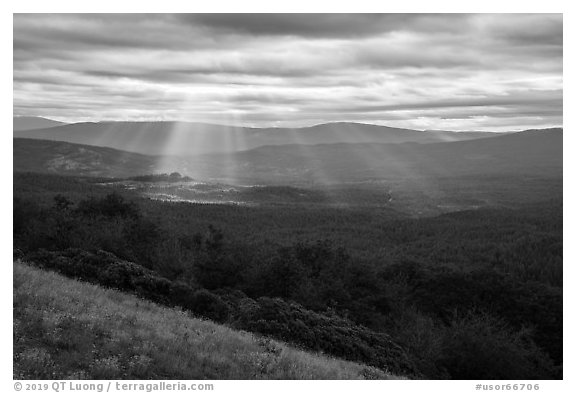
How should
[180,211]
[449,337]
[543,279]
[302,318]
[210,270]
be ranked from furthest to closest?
[180,211]
[543,279]
[210,270]
[449,337]
[302,318]

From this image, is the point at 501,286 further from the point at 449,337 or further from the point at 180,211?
the point at 180,211

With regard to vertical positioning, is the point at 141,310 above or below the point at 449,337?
above

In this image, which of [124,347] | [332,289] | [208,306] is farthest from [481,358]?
[124,347]

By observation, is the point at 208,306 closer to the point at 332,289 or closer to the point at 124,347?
the point at 124,347

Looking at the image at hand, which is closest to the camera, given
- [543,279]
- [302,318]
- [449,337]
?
[302,318]
